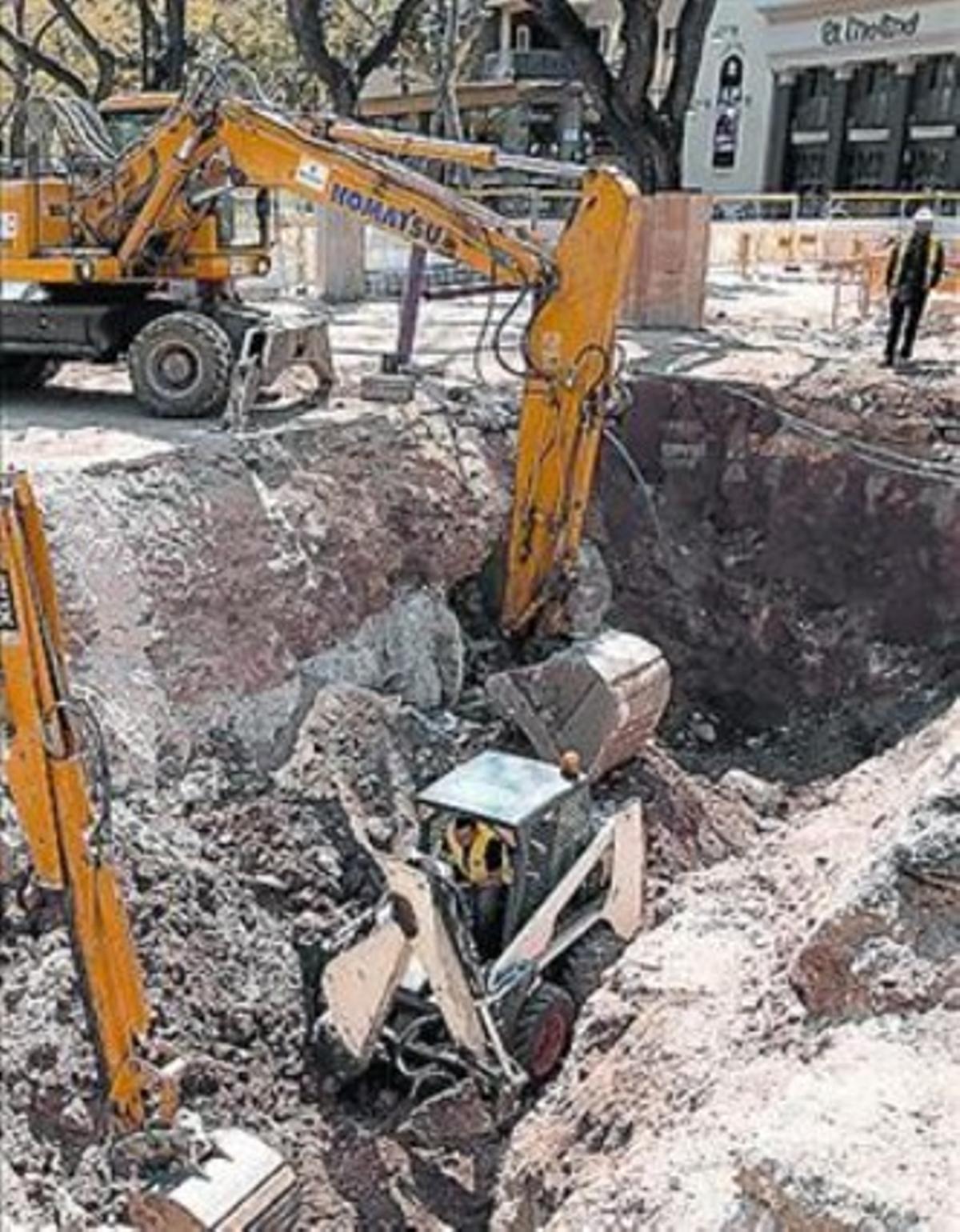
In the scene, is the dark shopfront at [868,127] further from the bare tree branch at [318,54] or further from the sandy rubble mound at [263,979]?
the sandy rubble mound at [263,979]

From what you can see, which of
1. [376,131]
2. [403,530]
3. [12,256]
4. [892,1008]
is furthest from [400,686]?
[892,1008]

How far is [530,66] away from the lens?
4675 cm

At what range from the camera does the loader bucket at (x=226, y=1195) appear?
5531 mm

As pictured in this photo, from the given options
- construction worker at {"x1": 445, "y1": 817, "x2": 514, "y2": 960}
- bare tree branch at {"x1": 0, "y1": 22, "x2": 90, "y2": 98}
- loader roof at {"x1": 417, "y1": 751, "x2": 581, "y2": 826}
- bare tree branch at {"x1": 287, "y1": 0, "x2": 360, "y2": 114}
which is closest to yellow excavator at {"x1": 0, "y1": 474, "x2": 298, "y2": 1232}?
construction worker at {"x1": 445, "y1": 817, "x2": 514, "y2": 960}

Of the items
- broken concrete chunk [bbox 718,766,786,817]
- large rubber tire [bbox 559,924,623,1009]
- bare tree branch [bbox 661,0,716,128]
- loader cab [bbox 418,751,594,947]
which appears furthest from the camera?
bare tree branch [bbox 661,0,716,128]

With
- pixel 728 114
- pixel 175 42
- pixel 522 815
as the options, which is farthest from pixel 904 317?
pixel 728 114

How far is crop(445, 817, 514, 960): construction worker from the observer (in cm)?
793

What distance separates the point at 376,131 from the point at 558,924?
621 cm

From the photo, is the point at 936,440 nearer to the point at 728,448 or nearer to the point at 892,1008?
the point at 728,448

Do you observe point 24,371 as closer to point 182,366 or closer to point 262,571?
point 182,366

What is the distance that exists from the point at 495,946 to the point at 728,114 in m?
39.8

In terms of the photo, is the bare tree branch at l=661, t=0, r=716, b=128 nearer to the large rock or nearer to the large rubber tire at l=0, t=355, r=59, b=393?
the large rock

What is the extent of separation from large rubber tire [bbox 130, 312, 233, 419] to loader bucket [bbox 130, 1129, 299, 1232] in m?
7.43

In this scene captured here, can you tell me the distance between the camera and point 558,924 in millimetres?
8211
